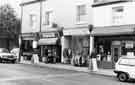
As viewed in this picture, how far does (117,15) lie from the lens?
21703 mm

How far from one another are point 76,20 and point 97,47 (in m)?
3.76

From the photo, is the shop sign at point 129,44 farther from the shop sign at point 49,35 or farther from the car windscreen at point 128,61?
the shop sign at point 49,35

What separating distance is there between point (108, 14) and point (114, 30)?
1.59 m

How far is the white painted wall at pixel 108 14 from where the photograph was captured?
20391mm

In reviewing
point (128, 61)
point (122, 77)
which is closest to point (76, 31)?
point (128, 61)

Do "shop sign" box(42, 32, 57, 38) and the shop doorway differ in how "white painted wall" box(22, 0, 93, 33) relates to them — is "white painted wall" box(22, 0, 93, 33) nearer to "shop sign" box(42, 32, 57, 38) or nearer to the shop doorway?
"shop sign" box(42, 32, 57, 38)

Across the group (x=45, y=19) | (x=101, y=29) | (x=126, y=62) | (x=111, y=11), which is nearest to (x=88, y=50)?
(x=101, y=29)

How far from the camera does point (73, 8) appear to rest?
25.8 meters

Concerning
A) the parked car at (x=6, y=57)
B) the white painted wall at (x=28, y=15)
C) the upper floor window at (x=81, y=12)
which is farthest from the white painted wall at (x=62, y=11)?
the parked car at (x=6, y=57)

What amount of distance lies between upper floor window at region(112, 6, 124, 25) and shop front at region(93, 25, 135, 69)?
694 millimetres

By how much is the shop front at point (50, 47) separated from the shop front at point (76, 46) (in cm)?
110

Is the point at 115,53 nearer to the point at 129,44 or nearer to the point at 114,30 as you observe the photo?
the point at 129,44

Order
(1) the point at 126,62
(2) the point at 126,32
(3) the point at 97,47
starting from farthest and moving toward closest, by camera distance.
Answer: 1. (3) the point at 97,47
2. (2) the point at 126,32
3. (1) the point at 126,62

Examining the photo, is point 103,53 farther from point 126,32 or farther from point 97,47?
point 126,32
